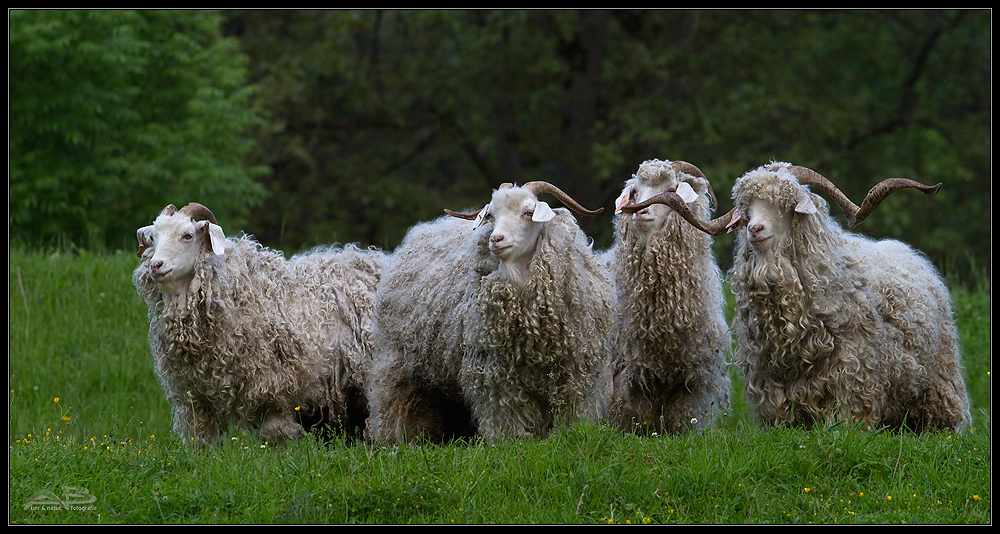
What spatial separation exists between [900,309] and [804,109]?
43.1ft

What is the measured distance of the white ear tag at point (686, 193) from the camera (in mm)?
7074

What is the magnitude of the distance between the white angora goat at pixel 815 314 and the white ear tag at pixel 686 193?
29 cm

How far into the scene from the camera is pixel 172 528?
536cm

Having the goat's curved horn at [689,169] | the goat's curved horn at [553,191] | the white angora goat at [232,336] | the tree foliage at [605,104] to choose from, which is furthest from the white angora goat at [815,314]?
the tree foliage at [605,104]

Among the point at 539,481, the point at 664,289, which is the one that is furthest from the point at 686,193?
the point at 539,481

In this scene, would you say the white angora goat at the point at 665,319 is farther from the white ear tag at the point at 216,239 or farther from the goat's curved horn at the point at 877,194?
the white ear tag at the point at 216,239

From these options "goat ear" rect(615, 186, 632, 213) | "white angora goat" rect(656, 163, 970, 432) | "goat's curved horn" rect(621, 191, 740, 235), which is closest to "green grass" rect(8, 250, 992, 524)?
"white angora goat" rect(656, 163, 970, 432)

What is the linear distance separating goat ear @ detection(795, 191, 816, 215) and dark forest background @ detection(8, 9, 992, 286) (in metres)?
10.1

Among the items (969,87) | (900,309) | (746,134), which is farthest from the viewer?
(969,87)

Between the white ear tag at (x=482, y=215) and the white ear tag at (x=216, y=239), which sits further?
the white ear tag at (x=216, y=239)

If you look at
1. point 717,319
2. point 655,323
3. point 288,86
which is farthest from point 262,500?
point 288,86

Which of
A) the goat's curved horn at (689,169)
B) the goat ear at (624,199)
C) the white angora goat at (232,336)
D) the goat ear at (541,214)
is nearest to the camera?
the goat ear at (541,214)

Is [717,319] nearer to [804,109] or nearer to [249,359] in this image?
[249,359]

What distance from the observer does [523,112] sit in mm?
21312
